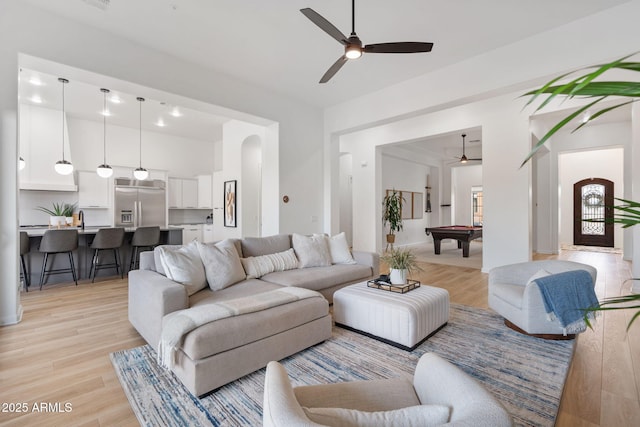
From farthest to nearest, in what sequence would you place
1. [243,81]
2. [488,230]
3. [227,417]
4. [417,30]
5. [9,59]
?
[488,230] → [243,81] → [417,30] → [9,59] → [227,417]

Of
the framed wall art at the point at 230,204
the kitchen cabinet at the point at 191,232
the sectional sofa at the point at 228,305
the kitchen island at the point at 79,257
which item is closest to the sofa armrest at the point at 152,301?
the sectional sofa at the point at 228,305

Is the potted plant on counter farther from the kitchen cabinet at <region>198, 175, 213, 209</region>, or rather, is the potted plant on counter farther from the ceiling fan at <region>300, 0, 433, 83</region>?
the ceiling fan at <region>300, 0, 433, 83</region>

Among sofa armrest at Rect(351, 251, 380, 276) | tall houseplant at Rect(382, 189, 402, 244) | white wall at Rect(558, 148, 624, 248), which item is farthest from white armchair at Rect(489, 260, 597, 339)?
white wall at Rect(558, 148, 624, 248)

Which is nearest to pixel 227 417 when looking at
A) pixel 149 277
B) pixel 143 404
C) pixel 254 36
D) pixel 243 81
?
pixel 143 404

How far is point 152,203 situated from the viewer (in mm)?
8039

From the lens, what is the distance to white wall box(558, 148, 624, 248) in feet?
29.2

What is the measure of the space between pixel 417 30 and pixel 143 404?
4317mm

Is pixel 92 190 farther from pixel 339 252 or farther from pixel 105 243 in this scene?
pixel 339 252

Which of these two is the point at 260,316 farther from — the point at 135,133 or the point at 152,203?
the point at 135,133

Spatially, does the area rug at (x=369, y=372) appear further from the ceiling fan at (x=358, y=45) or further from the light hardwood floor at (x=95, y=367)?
the ceiling fan at (x=358, y=45)

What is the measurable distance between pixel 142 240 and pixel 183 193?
344 cm

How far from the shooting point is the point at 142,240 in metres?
5.47

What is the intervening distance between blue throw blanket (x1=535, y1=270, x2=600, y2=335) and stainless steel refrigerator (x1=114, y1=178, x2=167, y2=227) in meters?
8.07

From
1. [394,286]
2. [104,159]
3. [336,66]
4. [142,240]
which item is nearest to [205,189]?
[104,159]
